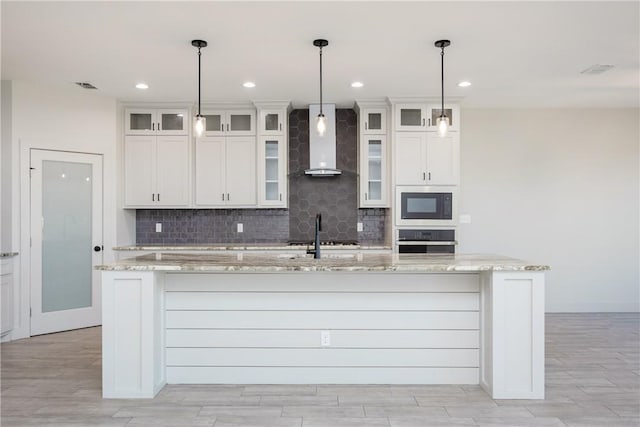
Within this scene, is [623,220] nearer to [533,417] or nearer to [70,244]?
[533,417]

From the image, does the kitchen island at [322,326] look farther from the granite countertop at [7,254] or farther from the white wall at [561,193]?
the white wall at [561,193]

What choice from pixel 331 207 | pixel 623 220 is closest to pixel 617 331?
pixel 623 220

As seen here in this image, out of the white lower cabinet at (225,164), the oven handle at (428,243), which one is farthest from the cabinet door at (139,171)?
the oven handle at (428,243)

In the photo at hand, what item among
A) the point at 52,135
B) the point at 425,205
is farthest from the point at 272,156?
the point at 52,135

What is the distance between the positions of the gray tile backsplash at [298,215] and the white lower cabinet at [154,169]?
1.25ft

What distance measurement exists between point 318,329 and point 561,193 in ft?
13.8

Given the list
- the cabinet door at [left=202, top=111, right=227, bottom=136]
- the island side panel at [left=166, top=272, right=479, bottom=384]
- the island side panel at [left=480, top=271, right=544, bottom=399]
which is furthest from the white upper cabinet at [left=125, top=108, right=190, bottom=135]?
the island side panel at [left=480, top=271, right=544, bottom=399]

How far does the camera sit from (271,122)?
18.3 feet

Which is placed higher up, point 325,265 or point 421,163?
point 421,163

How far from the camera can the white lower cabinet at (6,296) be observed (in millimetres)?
4434

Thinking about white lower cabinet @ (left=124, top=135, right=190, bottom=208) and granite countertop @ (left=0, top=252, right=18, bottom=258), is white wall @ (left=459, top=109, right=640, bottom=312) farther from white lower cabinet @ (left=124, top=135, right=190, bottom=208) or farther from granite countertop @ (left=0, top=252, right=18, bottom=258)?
granite countertop @ (left=0, top=252, right=18, bottom=258)

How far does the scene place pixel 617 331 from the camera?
483cm

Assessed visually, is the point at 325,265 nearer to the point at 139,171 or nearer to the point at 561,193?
the point at 139,171

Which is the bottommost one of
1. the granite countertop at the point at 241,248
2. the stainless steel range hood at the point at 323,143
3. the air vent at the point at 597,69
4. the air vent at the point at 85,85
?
the granite countertop at the point at 241,248
